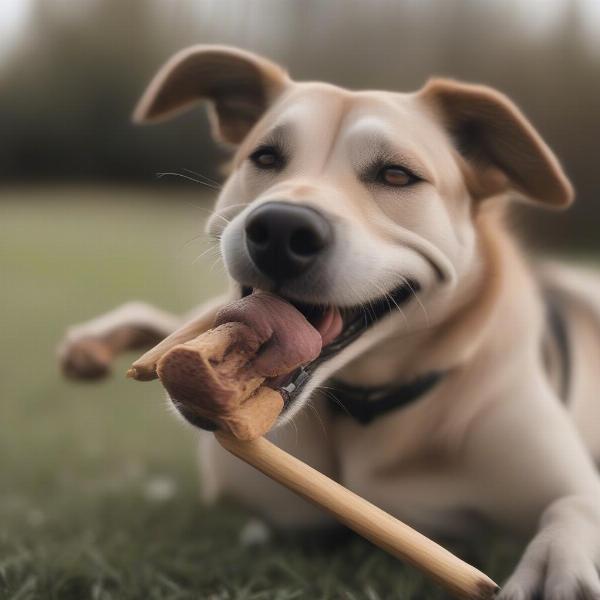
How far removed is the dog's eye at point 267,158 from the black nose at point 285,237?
42 centimetres

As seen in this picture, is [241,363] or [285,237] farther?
[285,237]

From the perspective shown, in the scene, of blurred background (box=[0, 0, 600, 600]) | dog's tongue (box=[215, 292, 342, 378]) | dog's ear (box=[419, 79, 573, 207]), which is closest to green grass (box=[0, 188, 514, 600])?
blurred background (box=[0, 0, 600, 600])

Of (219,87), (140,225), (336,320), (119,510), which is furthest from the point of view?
(140,225)

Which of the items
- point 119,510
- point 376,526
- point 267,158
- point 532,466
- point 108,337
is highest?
point 267,158

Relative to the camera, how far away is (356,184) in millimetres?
2029

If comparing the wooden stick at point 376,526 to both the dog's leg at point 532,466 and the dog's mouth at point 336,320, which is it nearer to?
the dog's mouth at point 336,320

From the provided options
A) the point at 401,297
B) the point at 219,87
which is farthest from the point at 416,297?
the point at 219,87

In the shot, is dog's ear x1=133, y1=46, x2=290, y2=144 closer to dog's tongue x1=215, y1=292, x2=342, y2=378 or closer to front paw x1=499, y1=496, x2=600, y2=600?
dog's tongue x1=215, y1=292, x2=342, y2=378

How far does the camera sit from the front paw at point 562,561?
5.49 feet

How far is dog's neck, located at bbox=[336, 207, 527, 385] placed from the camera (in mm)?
2258

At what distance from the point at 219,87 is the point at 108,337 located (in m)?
0.79

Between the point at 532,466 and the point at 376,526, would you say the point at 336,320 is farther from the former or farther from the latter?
the point at 532,466

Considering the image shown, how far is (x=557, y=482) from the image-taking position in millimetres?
2174

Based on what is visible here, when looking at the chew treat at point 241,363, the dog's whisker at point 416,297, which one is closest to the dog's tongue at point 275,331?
the chew treat at point 241,363
